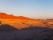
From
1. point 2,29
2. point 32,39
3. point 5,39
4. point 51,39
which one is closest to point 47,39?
point 51,39

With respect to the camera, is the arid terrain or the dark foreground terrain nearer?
the dark foreground terrain

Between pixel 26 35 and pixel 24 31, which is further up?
pixel 24 31

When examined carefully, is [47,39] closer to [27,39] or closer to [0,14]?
[27,39]

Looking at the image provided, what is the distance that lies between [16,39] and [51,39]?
3895 millimetres

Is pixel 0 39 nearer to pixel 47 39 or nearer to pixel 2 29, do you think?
pixel 47 39

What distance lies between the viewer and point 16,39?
57.0 feet

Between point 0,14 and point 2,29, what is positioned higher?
point 0,14

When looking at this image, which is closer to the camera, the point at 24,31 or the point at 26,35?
the point at 26,35

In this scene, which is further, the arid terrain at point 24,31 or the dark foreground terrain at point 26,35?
the arid terrain at point 24,31

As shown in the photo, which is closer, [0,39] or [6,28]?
→ [0,39]

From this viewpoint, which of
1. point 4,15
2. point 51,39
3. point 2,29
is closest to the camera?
point 51,39

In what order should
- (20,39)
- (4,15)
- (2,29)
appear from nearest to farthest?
(20,39) → (2,29) → (4,15)

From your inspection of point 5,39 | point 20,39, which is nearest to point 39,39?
point 20,39

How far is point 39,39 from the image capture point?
16938 millimetres
